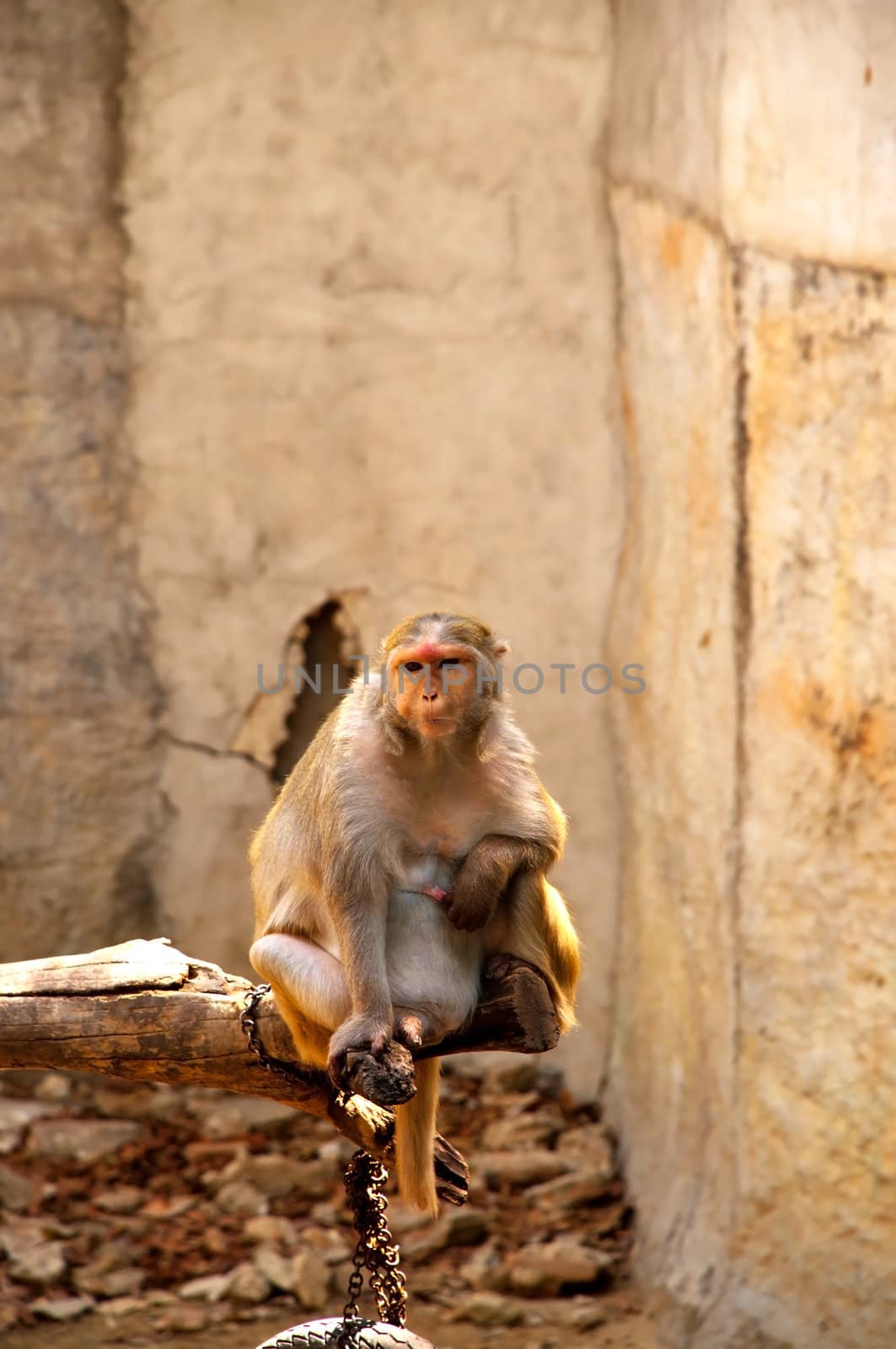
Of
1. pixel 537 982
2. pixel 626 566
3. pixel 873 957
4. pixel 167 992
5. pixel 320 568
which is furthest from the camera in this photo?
pixel 320 568

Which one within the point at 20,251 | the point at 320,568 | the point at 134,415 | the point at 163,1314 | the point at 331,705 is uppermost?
the point at 20,251

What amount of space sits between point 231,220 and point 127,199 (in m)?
0.43

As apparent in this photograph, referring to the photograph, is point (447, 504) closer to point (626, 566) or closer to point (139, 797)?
point (626, 566)

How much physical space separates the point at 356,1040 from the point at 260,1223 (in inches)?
113

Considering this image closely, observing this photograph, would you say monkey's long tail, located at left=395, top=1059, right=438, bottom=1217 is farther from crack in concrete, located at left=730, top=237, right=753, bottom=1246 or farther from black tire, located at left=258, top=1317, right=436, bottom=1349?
crack in concrete, located at left=730, top=237, right=753, bottom=1246

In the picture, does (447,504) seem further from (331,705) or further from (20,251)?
(20,251)

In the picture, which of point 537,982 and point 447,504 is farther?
point 447,504

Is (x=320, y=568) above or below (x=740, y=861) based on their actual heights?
above

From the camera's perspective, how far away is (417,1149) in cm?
326

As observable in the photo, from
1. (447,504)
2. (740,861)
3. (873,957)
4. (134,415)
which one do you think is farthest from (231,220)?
(873,957)

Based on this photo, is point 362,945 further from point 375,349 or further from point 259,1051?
point 375,349

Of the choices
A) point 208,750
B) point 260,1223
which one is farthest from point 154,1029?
point 208,750

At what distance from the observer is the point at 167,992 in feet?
11.5

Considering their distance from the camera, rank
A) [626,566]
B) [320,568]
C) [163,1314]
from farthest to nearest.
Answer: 1. [320,568]
2. [626,566]
3. [163,1314]
